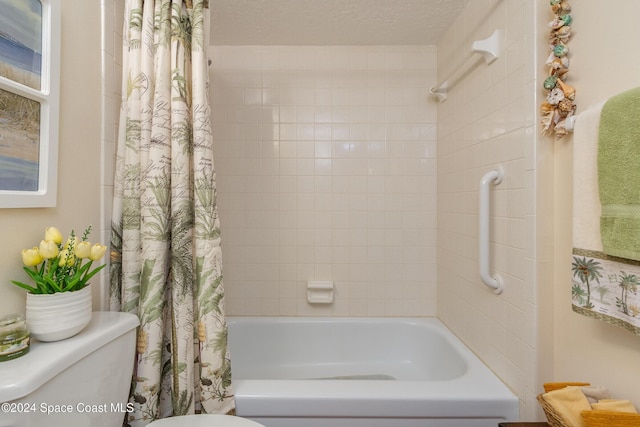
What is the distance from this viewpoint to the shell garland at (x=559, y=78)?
3.03 ft

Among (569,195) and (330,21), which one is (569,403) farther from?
(330,21)

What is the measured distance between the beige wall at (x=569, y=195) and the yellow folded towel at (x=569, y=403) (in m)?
0.13

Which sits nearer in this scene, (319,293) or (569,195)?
(569,195)

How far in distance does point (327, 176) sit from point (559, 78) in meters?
1.22

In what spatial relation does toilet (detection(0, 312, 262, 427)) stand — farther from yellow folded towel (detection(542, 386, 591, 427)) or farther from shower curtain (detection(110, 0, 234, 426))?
yellow folded towel (detection(542, 386, 591, 427))

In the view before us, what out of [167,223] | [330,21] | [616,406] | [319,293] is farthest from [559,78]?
[319,293]

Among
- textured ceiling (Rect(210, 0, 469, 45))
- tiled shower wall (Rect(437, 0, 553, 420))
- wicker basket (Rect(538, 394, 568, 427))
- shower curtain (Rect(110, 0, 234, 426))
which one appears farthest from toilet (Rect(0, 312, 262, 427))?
textured ceiling (Rect(210, 0, 469, 45))

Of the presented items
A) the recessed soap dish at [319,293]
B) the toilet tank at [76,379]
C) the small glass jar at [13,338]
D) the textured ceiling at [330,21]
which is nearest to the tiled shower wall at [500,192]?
the textured ceiling at [330,21]

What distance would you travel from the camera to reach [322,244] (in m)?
1.95

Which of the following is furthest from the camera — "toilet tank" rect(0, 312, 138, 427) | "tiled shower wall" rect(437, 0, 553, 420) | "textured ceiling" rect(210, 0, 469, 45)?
"textured ceiling" rect(210, 0, 469, 45)

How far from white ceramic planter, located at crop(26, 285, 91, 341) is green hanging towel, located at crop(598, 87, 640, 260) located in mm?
1339

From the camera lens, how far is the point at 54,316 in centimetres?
77

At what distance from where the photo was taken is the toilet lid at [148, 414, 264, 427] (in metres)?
0.93

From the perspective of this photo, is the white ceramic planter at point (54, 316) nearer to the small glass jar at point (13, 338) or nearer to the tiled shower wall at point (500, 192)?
the small glass jar at point (13, 338)
